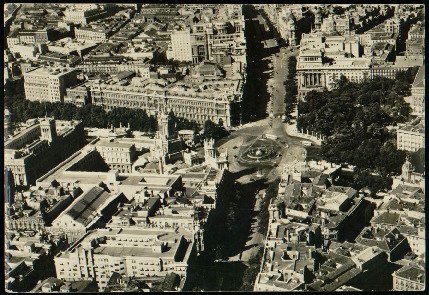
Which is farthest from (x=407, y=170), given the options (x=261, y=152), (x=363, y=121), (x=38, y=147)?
(x=38, y=147)

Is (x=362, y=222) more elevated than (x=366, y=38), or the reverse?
(x=366, y=38)

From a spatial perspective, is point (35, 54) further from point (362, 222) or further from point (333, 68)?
point (362, 222)

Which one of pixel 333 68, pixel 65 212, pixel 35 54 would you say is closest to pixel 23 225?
pixel 65 212

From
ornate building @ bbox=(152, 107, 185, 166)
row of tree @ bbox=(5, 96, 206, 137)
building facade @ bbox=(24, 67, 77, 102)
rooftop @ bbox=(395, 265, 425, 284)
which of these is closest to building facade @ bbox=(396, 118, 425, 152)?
row of tree @ bbox=(5, 96, 206, 137)

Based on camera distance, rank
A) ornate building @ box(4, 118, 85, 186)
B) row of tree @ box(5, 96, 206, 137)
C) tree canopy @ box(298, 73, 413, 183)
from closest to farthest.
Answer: tree canopy @ box(298, 73, 413, 183), ornate building @ box(4, 118, 85, 186), row of tree @ box(5, 96, 206, 137)

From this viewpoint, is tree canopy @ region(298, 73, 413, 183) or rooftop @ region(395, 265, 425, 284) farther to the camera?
tree canopy @ region(298, 73, 413, 183)

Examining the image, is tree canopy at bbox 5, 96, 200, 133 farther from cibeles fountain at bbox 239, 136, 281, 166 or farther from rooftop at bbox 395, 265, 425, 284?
rooftop at bbox 395, 265, 425, 284

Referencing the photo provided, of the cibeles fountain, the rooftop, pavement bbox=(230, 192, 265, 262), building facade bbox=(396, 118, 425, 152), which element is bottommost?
pavement bbox=(230, 192, 265, 262)

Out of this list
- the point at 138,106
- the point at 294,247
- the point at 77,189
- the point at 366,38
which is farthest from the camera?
the point at 366,38
